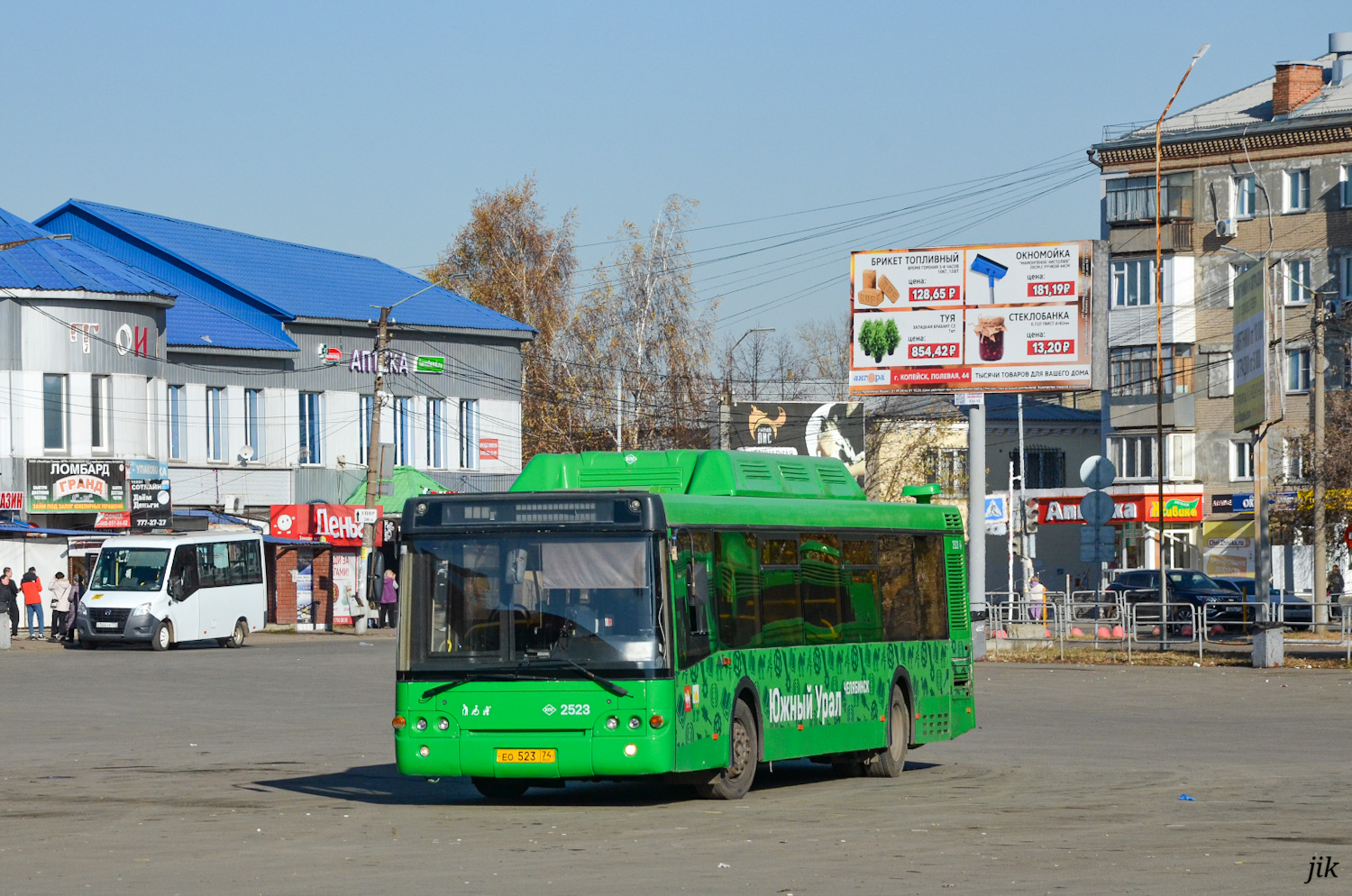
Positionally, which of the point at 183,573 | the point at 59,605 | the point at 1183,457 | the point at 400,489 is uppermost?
the point at 1183,457

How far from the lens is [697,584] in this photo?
51.0 ft

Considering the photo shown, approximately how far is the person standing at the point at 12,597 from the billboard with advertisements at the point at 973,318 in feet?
64.6

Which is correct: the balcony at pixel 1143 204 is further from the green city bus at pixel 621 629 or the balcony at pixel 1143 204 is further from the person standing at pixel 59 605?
the green city bus at pixel 621 629

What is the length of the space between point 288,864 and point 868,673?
7.18 metres

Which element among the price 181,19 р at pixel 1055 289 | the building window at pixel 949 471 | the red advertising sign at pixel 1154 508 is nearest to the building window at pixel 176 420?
the price 181,19 р at pixel 1055 289

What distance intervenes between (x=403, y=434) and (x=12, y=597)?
20274 mm

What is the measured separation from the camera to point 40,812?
1505 cm

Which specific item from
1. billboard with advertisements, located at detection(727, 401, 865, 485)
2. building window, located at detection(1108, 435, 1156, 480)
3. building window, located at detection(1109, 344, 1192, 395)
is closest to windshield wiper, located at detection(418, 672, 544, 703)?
billboard with advertisements, located at detection(727, 401, 865, 485)

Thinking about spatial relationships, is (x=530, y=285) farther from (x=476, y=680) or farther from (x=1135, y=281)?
(x=476, y=680)

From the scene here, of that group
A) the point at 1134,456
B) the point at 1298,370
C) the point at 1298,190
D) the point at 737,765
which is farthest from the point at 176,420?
the point at 737,765

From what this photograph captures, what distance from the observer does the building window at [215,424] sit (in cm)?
6206

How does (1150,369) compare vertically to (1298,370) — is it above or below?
above

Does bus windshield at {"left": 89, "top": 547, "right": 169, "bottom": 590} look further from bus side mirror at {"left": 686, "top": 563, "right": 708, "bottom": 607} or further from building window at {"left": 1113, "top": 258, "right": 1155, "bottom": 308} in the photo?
building window at {"left": 1113, "top": 258, "right": 1155, "bottom": 308}

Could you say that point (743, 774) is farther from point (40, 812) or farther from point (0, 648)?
point (0, 648)
